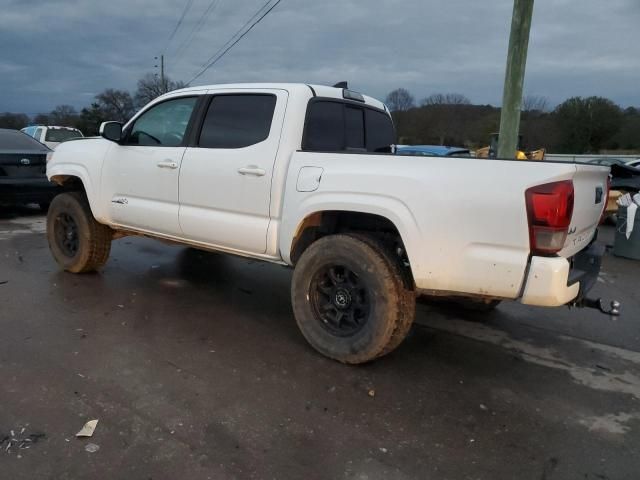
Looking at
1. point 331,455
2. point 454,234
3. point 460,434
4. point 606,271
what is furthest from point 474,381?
point 606,271

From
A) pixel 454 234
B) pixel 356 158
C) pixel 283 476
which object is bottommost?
pixel 283 476

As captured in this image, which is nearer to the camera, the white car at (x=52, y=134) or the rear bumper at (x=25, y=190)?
the rear bumper at (x=25, y=190)

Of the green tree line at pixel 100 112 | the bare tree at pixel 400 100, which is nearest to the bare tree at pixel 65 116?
the green tree line at pixel 100 112

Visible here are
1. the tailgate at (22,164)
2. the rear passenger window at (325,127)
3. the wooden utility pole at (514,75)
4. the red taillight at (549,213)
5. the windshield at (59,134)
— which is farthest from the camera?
the windshield at (59,134)

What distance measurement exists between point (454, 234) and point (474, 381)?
113 cm

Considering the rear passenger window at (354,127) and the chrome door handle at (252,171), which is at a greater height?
the rear passenger window at (354,127)

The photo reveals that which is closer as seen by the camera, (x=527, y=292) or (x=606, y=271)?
(x=527, y=292)

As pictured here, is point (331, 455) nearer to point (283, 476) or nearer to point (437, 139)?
point (283, 476)

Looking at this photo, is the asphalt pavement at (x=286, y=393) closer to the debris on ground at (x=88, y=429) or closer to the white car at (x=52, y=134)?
the debris on ground at (x=88, y=429)

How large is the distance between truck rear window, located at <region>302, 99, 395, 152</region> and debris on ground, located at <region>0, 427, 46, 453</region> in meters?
2.51

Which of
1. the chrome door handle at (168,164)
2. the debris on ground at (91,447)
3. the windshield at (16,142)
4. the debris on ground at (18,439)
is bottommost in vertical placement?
the debris on ground at (18,439)

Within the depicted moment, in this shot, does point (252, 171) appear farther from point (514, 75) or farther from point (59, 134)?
point (59, 134)

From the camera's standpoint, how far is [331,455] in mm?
2613

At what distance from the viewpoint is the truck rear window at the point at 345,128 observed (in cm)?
404
